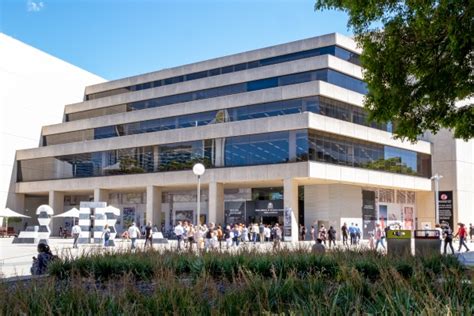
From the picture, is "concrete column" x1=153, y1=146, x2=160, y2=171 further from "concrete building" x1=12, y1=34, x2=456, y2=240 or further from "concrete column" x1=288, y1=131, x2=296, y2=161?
"concrete column" x1=288, y1=131, x2=296, y2=161

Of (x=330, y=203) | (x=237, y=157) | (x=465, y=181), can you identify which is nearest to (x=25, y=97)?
(x=237, y=157)

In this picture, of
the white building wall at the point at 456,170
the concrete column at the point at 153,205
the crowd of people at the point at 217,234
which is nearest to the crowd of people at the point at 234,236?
the crowd of people at the point at 217,234

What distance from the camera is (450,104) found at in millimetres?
13219

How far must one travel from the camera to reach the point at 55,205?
5644 cm

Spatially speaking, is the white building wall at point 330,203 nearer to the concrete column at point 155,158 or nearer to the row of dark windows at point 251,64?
the row of dark windows at point 251,64

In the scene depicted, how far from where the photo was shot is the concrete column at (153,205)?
4862 cm

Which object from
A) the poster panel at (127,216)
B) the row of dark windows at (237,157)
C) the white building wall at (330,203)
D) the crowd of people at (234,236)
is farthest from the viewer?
the poster panel at (127,216)

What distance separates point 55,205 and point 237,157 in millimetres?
24618

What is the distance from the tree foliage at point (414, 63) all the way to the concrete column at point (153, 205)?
37507mm

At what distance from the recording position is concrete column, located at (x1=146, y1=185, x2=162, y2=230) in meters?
48.6

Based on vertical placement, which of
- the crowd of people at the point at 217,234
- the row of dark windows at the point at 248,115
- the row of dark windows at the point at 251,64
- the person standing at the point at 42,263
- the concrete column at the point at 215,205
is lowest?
the crowd of people at the point at 217,234

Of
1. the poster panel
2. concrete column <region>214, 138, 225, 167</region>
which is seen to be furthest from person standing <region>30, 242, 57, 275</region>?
the poster panel

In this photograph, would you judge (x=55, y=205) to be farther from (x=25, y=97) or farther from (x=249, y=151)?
(x=249, y=151)

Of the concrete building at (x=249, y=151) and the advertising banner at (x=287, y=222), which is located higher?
the concrete building at (x=249, y=151)
